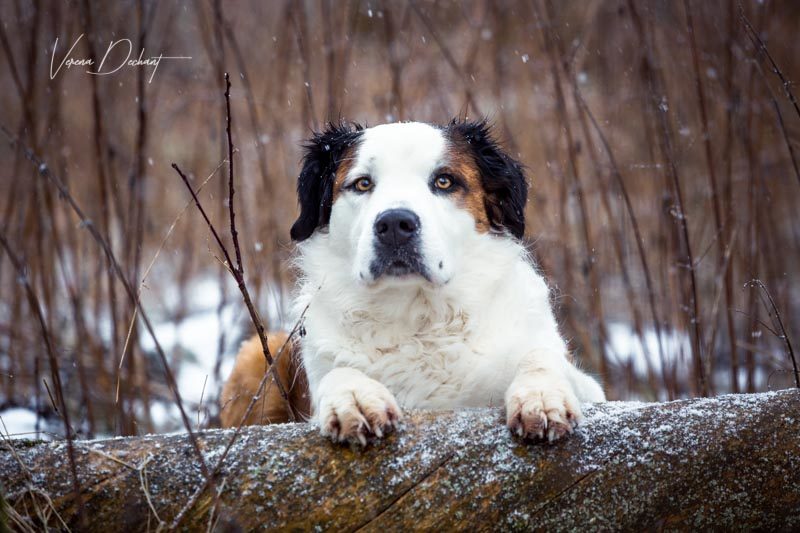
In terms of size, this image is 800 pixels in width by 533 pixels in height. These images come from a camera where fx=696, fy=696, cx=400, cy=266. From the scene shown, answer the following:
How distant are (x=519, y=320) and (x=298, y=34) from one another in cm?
191

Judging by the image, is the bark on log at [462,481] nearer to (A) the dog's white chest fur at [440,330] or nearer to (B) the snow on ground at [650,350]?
(A) the dog's white chest fur at [440,330]

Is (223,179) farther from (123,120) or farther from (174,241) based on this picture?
(174,241)

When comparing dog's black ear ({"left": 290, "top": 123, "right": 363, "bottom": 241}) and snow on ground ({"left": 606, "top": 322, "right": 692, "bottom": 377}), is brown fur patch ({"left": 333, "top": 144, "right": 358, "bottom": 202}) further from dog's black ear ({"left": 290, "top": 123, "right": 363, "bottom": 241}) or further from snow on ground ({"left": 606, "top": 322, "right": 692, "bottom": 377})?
snow on ground ({"left": 606, "top": 322, "right": 692, "bottom": 377})

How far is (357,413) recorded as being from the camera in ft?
6.70

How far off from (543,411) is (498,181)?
4.38ft

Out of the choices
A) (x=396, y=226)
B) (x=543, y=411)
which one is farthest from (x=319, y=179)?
(x=543, y=411)

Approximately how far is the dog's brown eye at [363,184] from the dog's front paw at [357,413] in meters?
0.98

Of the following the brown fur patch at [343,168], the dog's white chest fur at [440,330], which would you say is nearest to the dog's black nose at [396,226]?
the dog's white chest fur at [440,330]

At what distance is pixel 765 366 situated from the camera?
188 inches

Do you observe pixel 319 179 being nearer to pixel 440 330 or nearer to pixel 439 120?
pixel 440 330

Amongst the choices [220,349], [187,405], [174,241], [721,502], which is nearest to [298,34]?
[220,349]

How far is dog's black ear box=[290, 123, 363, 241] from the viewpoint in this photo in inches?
121

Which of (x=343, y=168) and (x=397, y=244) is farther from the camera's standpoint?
(x=343, y=168)

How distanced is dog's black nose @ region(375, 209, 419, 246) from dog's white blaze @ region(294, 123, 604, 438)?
51 millimetres
